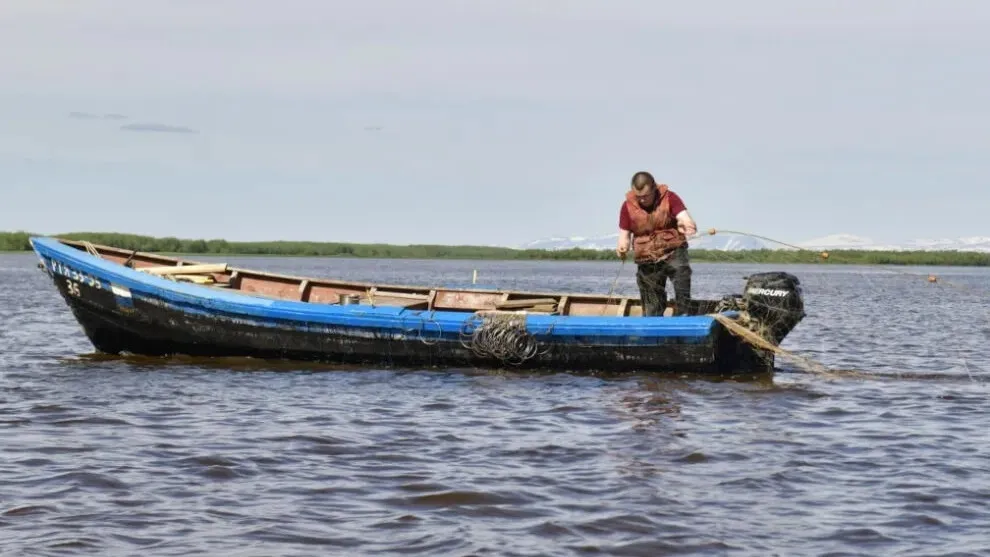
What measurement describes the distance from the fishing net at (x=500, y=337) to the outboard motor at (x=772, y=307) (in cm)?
276

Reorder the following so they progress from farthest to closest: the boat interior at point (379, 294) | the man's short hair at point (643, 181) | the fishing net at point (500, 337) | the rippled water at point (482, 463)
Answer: the boat interior at point (379, 294) → the fishing net at point (500, 337) → the man's short hair at point (643, 181) → the rippled water at point (482, 463)

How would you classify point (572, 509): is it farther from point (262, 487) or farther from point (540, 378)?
point (540, 378)

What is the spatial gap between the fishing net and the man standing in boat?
169 centimetres

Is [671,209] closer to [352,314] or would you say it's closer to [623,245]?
[623,245]

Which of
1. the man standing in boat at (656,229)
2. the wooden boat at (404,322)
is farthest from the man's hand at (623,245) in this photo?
the wooden boat at (404,322)

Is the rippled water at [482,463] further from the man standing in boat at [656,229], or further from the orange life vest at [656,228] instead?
the orange life vest at [656,228]

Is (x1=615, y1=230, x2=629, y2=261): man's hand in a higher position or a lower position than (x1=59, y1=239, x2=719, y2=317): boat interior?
higher

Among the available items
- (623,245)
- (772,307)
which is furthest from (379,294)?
(772,307)

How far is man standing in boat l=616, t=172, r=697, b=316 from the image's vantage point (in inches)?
611

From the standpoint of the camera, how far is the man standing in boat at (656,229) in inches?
611

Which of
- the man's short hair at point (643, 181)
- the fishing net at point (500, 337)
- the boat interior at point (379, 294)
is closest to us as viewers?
the man's short hair at point (643, 181)

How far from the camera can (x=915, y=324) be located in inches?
1176

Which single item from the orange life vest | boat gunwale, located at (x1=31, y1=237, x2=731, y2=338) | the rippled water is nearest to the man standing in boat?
the orange life vest

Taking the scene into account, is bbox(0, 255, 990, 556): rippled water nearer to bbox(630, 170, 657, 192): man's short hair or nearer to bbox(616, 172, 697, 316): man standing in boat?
bbox(616, 172, 697, 316): man standing in boat
